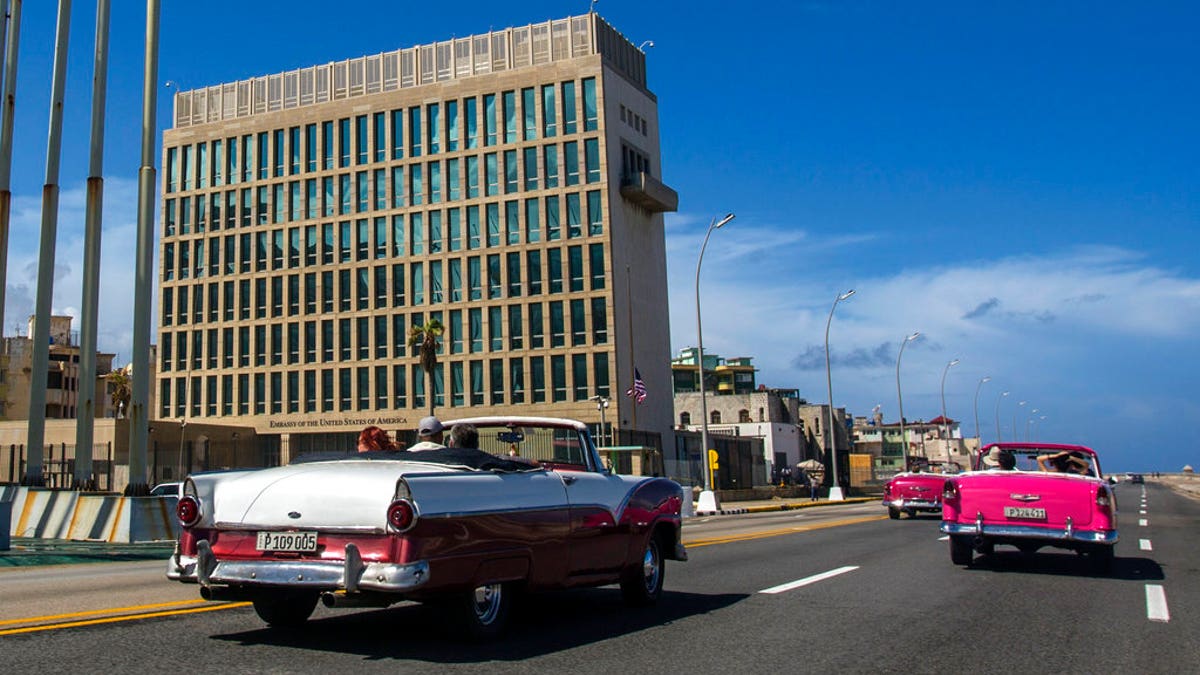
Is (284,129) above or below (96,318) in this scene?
above

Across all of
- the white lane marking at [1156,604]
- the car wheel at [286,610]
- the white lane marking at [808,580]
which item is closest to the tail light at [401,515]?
the car wheel at [286,610]

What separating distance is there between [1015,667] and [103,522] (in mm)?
15832

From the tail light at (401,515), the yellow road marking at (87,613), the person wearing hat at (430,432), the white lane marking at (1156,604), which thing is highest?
the person wearing hat at (430,432)

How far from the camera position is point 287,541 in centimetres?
599

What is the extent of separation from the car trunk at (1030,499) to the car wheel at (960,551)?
1.26 ft

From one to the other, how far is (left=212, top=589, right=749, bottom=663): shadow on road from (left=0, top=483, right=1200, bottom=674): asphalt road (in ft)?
0.06

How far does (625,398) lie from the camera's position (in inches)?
2366

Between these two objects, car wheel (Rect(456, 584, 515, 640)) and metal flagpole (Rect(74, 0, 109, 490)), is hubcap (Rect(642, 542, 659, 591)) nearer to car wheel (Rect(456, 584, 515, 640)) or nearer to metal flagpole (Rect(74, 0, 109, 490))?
car wheel (Rect(456, 584, 515, 640))

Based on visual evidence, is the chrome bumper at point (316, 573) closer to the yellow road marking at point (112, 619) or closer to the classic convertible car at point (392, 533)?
the classic convertible car at point (392, 533)

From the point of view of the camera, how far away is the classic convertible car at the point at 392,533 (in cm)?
577

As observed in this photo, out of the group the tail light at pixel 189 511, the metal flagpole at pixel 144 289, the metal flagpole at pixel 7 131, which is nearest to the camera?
the tail light at pixel 189 511

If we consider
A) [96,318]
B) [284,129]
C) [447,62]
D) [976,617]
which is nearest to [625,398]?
[447,62]

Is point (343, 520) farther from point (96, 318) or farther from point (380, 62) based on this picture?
point (380, 62)

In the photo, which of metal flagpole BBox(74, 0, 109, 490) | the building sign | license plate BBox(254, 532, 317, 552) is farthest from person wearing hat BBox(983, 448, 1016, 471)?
the building sign
